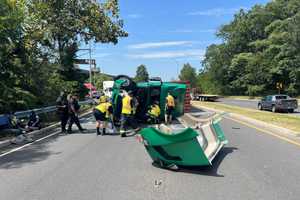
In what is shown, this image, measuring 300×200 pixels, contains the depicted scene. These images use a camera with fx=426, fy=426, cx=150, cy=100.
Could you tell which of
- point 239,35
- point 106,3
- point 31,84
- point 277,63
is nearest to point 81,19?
point 106,3

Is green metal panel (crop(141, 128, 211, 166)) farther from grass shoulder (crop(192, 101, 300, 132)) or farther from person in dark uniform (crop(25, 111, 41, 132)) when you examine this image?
person in dark uniform (crop(25, 111, 41, 132))

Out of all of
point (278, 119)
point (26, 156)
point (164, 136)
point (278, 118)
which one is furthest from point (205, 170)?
point (278, 118)

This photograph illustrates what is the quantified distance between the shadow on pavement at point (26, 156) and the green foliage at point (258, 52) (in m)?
57.9

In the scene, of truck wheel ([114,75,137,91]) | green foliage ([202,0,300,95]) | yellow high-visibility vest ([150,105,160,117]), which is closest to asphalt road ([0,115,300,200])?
truck wheel ([114,75,137,91])

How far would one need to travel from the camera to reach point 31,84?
909 inches

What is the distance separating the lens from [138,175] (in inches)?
316

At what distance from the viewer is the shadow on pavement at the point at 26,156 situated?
968 centimetres

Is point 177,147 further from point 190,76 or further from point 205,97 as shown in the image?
point 190,76

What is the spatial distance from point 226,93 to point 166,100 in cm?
7854

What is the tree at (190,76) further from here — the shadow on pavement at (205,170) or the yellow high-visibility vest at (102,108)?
the shadow on pavement at (205,170)

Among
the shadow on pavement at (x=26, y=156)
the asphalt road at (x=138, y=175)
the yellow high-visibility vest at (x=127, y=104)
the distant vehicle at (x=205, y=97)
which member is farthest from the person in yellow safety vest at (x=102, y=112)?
the distant vehicle at (x=205, y=97)

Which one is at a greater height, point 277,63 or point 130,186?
point 277,63

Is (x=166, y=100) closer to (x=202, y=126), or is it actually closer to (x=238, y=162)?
(x=202, y=126)

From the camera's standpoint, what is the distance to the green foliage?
68938 mm
